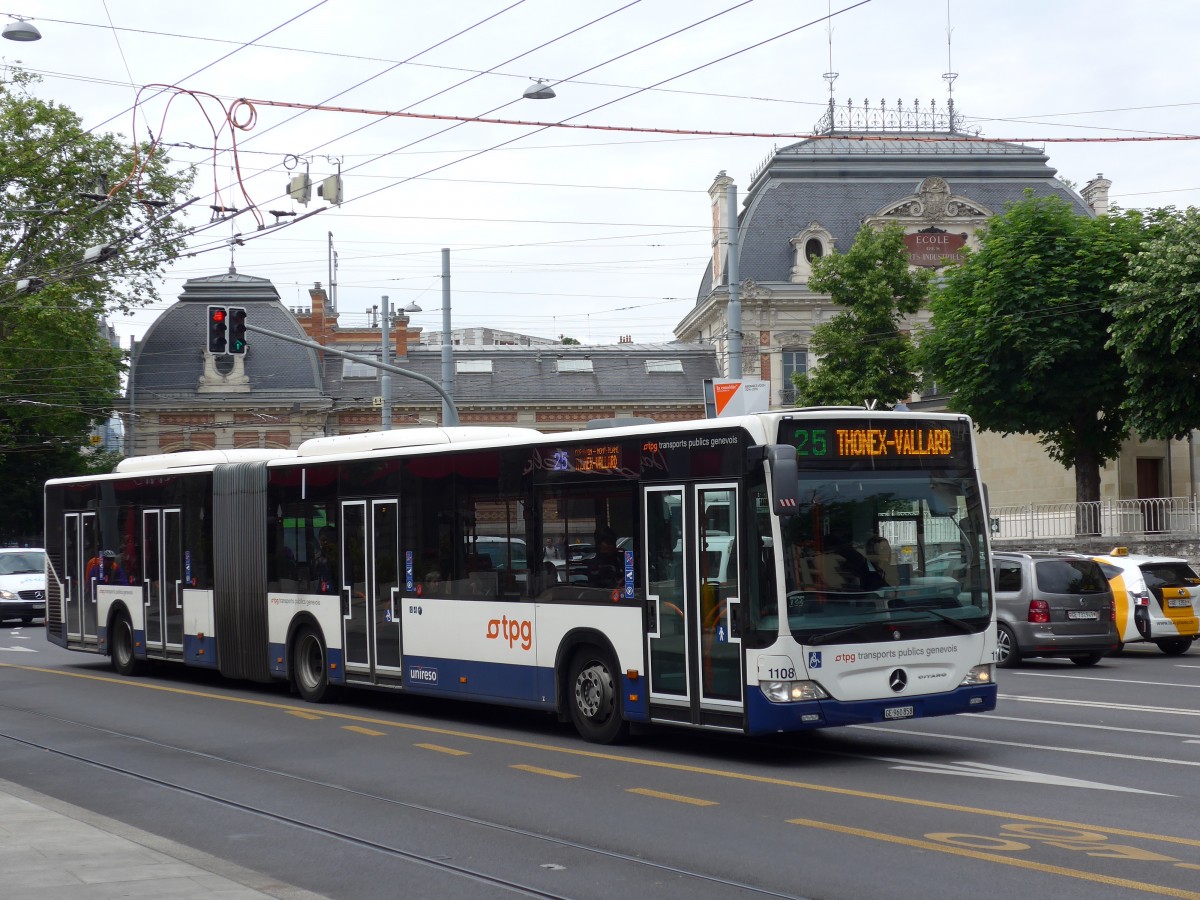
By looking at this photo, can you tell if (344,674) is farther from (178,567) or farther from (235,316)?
(235,316)

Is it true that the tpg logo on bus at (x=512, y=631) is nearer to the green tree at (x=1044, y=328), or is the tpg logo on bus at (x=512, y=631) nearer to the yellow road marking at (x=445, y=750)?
the yellow road marking at (x=445, y=750)

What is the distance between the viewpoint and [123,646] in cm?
2291

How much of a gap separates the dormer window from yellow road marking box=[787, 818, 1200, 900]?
6282 cm

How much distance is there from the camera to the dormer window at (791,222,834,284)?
233 ft

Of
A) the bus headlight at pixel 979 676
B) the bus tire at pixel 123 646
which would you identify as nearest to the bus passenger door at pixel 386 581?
the bus headlight at pixel 979 676

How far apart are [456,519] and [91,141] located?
41.3 metres

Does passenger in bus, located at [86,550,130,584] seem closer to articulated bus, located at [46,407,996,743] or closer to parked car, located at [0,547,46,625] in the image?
articulated bus, located at [46,407,996,743]

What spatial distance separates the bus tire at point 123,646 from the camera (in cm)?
2270

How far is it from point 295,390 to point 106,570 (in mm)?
49109

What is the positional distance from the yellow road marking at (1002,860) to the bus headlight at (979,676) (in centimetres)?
345

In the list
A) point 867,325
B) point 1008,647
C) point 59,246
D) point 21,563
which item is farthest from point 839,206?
point 1008,647

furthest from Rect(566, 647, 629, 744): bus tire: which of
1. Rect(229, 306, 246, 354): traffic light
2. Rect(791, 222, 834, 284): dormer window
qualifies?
Rect(791, 222, 834, 284): dormer window

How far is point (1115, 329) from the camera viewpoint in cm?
3272

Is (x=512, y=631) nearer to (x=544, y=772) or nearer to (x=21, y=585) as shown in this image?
(x=544, y=772)
